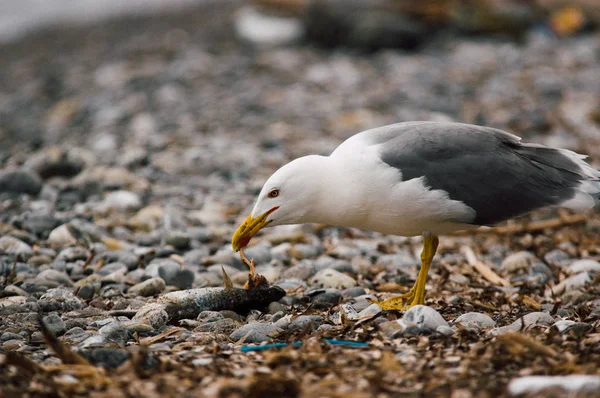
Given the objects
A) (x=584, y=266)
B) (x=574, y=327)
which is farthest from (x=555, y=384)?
(x=584, y=266)

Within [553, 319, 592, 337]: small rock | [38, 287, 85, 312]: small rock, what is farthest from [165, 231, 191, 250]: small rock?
[553, 319, 592, 337]: small rock

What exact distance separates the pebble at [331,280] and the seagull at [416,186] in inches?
19.0

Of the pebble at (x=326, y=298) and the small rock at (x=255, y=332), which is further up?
the pebble at (x=326, y=298)

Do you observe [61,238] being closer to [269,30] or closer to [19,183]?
[19,183]

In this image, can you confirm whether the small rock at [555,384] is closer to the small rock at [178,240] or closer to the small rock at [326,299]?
the small rock at [326,299]

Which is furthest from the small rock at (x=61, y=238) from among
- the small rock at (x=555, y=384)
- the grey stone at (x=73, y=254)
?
the small rock at (x=555, y=384)

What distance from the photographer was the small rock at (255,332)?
3570 mm

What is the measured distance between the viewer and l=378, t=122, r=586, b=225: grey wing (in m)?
4.03

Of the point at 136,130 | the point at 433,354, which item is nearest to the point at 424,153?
the point at 433,354

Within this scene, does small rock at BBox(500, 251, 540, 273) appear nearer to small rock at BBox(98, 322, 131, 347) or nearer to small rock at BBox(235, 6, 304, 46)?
small rock at BBox(98, 322, 131, 347)

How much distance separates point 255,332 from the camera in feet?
11.8

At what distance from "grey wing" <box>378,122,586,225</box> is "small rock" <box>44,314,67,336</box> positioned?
1788mm

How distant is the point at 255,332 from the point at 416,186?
3.63ft

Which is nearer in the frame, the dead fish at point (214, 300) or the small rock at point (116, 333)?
the small rock at point (116, 333)
